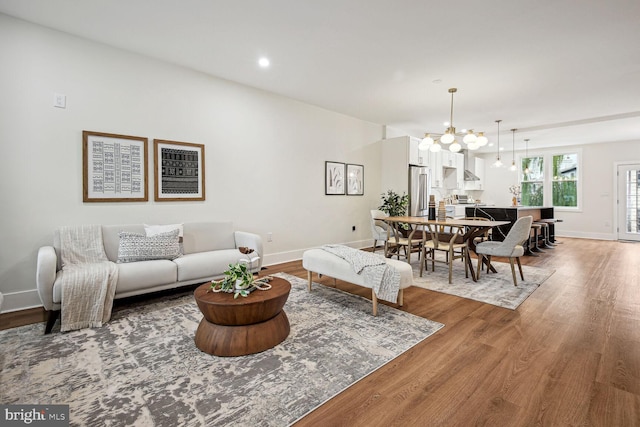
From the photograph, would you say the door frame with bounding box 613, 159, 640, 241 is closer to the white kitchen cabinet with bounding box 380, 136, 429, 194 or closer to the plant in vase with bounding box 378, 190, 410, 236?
the white kitchen cabinet with bounding box 380, 136, 429, 194

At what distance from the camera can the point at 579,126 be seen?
642 centimetres

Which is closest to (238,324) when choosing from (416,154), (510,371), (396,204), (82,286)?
(82,286)

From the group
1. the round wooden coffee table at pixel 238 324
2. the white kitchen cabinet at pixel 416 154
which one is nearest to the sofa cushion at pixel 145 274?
the round wooden coffee table at pixel 238 324

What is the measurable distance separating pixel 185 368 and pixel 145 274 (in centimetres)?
130

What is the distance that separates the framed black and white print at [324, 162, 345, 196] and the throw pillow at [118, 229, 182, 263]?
122 inches

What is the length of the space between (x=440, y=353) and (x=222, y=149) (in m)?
3.67

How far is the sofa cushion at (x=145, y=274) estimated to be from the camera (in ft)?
9.07

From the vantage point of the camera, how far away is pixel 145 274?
2871 millimetres

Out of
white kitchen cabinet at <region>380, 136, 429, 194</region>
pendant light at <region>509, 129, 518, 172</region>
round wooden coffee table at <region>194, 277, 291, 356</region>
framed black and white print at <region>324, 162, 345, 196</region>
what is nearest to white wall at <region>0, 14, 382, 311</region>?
framed black and white print at <region>324, 162, 345, 196</region>

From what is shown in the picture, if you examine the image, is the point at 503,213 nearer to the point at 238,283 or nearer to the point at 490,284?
the point at 490,284

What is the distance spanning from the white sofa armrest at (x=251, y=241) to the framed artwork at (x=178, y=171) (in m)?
0.76

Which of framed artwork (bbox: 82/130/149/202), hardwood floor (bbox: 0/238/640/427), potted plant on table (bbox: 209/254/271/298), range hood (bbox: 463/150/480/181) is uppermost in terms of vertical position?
range hood (bbox: 463/150/480/181)

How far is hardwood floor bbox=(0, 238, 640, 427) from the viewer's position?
1545 mm

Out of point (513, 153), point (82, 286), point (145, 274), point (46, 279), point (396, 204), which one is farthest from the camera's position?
point (513, 153)
